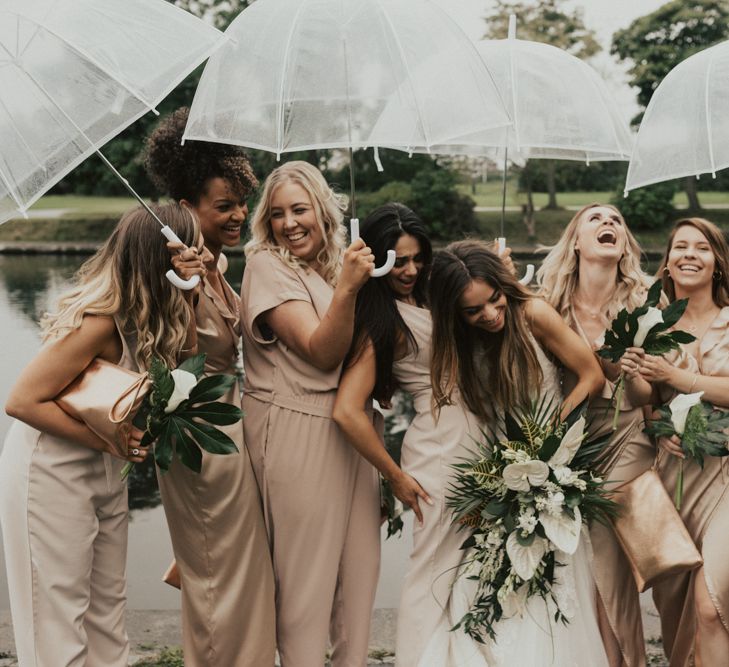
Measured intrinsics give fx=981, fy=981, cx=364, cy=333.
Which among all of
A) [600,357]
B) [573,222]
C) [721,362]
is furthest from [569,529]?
[573,222]

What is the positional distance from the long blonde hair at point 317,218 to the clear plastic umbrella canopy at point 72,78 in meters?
0.75

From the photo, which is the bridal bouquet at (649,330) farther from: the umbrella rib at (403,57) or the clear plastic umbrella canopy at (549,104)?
the umbrella rib at (403,57)

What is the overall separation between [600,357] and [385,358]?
0.92m

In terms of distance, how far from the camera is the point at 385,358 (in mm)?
3883

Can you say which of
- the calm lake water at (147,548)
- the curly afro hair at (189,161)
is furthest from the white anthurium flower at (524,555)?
the calm lake water at (147,548)

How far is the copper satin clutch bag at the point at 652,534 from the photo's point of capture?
383cm

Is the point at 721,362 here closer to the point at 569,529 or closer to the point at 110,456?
the point at 569,529

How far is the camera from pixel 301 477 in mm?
3896

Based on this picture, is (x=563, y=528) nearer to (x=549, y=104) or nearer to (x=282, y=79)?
(x=549, y=104)

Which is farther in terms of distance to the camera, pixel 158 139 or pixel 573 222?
pixel 573 222

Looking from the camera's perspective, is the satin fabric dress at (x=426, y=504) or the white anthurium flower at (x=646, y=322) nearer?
the white anthurium flower at (x=646, y=322)

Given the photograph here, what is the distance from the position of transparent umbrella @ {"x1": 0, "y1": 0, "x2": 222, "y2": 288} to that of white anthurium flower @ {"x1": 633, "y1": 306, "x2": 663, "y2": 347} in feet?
6.08

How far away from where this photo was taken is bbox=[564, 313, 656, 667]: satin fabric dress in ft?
13.4

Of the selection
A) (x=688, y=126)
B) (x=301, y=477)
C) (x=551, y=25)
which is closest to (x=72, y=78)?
Answer: (x=301, y=477)
